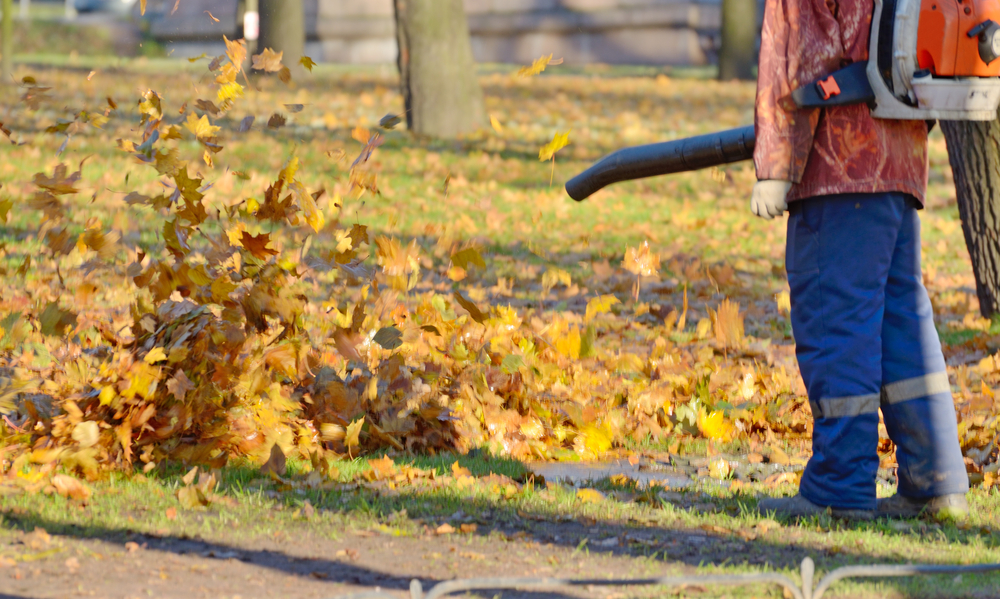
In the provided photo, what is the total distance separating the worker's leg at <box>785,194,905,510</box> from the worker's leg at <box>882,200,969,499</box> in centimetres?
11

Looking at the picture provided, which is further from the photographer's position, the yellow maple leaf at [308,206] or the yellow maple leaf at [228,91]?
the yellow maple leaf at [228,91]

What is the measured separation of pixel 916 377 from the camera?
361cm

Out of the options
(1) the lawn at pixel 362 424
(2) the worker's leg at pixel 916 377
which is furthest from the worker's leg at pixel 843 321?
(1) the lawn at pixel 362 424

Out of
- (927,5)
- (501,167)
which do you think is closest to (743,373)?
(927,5)

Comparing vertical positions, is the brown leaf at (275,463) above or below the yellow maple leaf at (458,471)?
above

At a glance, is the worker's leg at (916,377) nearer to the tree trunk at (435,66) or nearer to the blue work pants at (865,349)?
the blue work pants at (865,349)

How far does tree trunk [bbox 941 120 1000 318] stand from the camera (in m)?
6.42

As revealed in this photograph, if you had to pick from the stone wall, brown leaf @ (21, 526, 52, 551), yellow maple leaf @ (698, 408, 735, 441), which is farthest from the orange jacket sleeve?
the stone wall

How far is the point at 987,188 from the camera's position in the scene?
6.46m

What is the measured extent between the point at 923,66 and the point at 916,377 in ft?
3.15

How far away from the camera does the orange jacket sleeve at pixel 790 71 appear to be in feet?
11.4

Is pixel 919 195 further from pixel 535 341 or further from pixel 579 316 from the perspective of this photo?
pixel 579 316

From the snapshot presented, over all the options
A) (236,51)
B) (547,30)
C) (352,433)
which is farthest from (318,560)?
(547,30)

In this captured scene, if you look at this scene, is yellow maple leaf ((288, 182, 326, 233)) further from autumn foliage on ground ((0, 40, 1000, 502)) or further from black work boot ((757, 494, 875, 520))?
black work boot ((757, 494, 875, 520))
